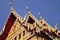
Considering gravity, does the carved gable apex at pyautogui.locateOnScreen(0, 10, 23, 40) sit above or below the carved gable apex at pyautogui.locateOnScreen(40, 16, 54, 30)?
below

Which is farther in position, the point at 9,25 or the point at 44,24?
the point at 9,25

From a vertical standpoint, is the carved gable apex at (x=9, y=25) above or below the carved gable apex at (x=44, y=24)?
below

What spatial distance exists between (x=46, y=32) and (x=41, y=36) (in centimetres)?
67

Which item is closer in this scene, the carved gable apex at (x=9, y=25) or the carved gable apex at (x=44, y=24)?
the carved gable apex at (x=44, y=24)

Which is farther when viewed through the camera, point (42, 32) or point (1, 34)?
point (1, 34)

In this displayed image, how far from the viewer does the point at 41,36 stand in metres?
32.9

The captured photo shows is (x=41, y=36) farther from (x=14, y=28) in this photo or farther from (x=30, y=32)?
(x=14, y=28)

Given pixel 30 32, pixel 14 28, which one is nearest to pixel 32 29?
pixel 30 32

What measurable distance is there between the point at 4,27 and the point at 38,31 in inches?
158

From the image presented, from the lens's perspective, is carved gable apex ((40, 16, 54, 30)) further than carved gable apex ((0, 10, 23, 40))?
No

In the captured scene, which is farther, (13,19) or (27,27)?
(13,19)

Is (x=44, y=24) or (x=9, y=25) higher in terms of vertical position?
(x=44, y=24)

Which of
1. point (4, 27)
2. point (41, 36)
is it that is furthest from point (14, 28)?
point (41, 36)

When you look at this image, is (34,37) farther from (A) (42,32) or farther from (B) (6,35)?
(B) (6,35)
